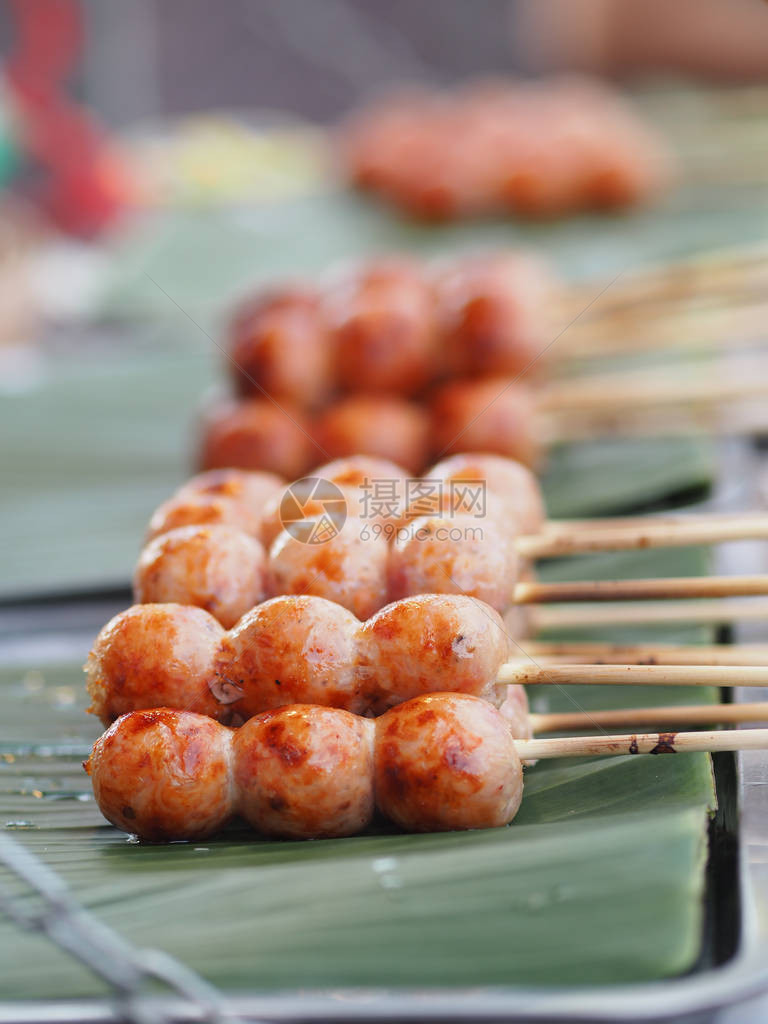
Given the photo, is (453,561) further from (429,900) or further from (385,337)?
(385,337)

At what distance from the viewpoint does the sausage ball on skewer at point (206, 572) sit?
1434 mm

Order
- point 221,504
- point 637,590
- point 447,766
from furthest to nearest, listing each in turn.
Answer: point 221,504
point 637,590
point 447,766

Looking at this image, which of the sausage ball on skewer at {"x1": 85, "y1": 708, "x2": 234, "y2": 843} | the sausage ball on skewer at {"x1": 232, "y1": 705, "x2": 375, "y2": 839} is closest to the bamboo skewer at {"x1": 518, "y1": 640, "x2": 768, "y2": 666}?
the sausage ball on skewer at {"x1": 232, "y1": 705, "x2": 375, "y2": 839}

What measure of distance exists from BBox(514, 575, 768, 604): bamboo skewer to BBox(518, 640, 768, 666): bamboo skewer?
0.08 m

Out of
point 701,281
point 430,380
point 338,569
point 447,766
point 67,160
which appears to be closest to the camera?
point 447,766

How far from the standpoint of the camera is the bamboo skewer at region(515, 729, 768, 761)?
1.22 metres

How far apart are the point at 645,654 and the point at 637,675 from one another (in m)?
0.20

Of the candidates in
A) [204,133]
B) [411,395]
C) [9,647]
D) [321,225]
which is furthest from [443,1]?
[9,647]

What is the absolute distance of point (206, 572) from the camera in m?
1.44

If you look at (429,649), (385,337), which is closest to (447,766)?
(429,649)

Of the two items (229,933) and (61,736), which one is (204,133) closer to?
(61,736)

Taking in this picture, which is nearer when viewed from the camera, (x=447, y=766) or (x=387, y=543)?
(x=447, y=766)

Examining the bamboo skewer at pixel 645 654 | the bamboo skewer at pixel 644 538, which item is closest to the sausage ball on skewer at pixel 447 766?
the bamboo skewer at pixel 645 654

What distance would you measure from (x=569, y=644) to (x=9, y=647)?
95 centimetres
